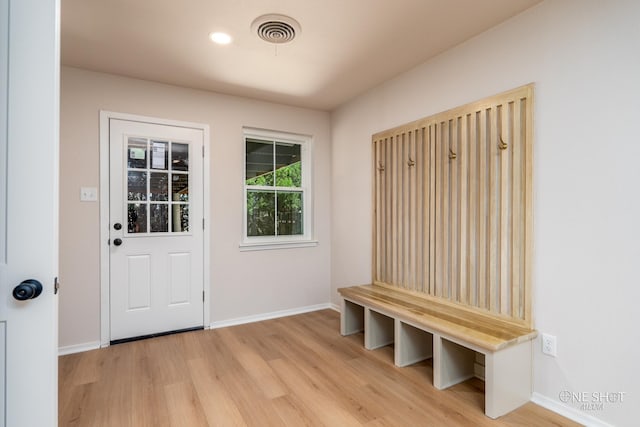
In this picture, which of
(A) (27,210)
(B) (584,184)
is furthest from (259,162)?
(B) (584,184)

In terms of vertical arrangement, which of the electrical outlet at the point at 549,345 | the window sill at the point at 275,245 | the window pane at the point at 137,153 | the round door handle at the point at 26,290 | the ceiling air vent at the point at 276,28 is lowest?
the electrical outlet at the point at 549,345

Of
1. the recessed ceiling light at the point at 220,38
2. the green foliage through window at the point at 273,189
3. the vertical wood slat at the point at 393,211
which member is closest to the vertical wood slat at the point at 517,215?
the vertical wood slat at the point at 393,211

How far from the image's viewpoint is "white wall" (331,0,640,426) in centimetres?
168

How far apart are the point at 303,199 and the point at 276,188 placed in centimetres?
40

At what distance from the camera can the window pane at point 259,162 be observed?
373 cm

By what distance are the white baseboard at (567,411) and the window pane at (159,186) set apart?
337 cm

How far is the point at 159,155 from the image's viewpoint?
127 inches

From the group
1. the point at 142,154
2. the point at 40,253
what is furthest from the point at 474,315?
→ the point at 142,154

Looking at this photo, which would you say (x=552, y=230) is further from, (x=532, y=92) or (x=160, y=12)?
(x=160, y=12)

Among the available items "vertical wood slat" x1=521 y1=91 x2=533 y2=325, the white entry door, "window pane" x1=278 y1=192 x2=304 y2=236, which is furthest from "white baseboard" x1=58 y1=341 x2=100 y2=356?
"vertical wood slat" x1=521 y1=91 x2=533 y2=325

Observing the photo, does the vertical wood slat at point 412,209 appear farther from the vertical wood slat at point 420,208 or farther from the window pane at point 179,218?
the window pane at point 179,218

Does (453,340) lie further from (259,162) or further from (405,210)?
(259,162)

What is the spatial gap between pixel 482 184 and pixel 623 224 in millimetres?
806

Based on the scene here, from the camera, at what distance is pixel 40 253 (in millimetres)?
1092
